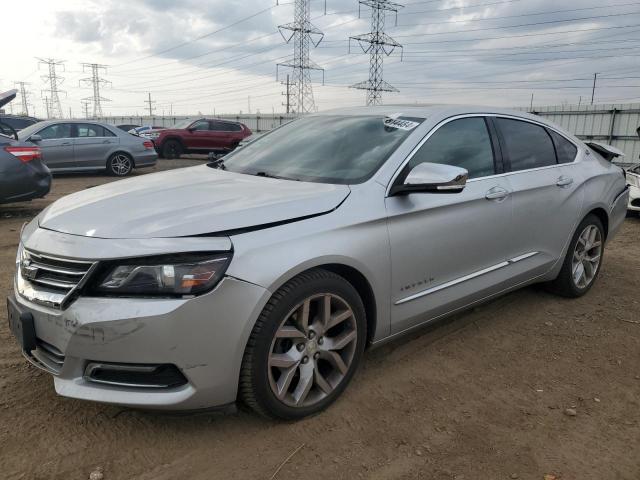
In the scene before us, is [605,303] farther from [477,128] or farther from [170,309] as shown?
[170,309]

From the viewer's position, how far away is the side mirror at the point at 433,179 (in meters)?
2.78

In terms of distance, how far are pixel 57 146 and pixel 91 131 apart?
0.91 meters

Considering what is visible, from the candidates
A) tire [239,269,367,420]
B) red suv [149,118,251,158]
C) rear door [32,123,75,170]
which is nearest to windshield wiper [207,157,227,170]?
tire [239,269,367,420]

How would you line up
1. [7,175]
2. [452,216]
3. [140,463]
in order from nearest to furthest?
[140,463]
[452,216]
[7,175]

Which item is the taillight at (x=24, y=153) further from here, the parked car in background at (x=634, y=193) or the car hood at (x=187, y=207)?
the parked car in background at (x=634, y=193)

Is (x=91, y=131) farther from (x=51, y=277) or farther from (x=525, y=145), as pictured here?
(x=51, y=277)

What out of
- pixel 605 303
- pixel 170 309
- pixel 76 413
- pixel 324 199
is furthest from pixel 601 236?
pixel 76 413

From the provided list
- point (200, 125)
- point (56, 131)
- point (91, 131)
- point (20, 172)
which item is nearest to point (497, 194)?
point (20, 172)

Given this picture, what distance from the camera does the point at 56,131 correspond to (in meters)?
12.0

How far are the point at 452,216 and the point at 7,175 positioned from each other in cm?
625

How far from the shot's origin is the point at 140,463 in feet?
7.55

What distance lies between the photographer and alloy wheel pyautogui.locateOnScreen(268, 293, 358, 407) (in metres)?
2.49

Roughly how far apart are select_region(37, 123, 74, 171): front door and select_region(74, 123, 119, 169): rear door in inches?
6.1

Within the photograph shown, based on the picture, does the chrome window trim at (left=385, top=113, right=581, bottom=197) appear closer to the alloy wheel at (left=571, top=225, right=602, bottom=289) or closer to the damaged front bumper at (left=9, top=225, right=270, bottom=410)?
the alloy wheel at (left=571, top=225, right=602, bottom=289)
